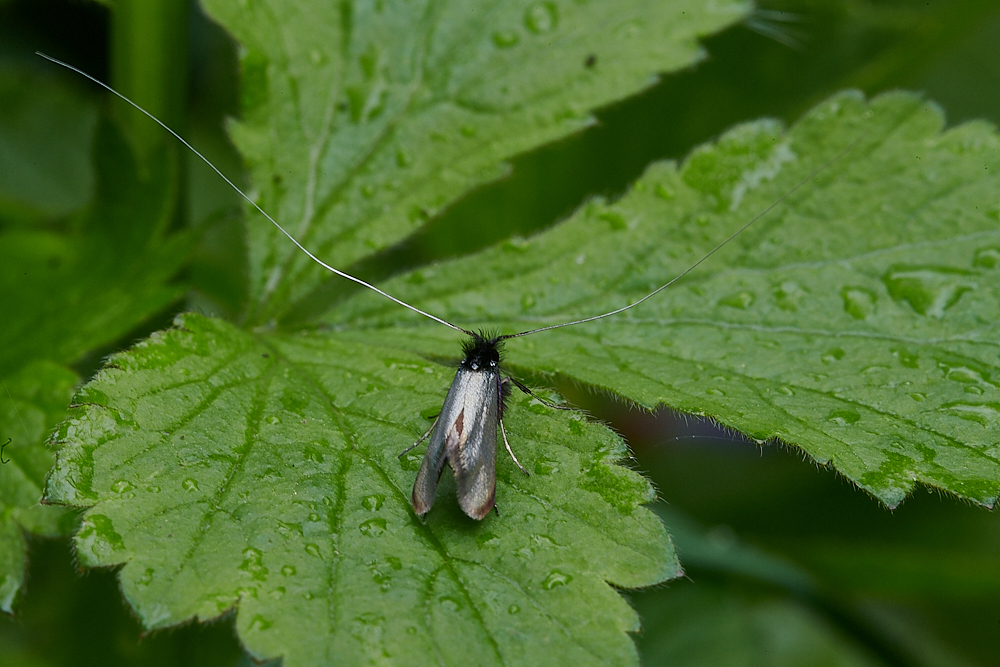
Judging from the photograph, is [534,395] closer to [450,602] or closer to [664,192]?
[450,602]

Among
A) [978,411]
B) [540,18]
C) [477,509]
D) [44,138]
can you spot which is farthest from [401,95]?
[44,138]

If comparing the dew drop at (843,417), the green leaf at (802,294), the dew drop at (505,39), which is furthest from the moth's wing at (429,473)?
the dew drop at (505,39)

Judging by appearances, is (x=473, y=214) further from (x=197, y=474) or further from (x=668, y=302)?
(x=197, y=474)

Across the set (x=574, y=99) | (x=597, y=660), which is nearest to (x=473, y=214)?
(x=574, y=99)

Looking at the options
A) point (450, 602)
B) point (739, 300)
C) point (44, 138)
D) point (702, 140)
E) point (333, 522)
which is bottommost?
point (450, 602)

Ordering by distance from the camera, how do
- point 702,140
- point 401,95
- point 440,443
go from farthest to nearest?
point 702,140 → point 401,95 → point 440,443

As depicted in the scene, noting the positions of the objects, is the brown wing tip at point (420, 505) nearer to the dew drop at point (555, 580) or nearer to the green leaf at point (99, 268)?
the dew drop at point (555, 580)

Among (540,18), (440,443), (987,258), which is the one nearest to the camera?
(440,443)

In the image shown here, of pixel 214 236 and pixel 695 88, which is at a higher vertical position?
pixel 695 88
